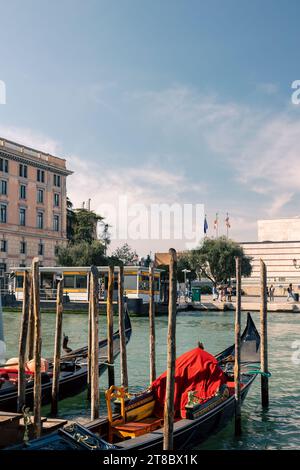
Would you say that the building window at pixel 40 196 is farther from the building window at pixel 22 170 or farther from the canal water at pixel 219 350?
the canal water at pixel 219 350

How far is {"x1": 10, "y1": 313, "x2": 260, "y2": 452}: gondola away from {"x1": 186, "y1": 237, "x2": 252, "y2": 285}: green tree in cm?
4608

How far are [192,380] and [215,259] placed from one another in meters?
48.7

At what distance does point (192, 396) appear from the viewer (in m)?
9.27

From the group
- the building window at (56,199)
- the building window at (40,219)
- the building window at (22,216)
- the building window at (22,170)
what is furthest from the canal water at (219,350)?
the building window at (56,199)

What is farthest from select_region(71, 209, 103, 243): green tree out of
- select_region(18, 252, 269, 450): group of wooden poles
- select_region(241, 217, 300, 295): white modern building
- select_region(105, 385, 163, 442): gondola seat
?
select_region(105, 385, 163, 442): gondola seat

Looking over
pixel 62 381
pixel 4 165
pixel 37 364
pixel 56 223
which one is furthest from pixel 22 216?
pixel 37 364

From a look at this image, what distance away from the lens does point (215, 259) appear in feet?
190

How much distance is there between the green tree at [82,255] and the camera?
169 feet

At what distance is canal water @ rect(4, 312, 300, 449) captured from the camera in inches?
388

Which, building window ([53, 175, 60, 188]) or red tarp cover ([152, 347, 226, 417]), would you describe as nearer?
red tarp cover ([152, 347, 226, 417])

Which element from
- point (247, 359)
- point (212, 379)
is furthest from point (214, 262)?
point (212, 379)

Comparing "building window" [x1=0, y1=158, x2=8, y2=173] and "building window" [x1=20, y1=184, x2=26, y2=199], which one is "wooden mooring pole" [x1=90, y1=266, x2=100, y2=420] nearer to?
"building window" [x1=0, y1=158, x2=8, y2=173]

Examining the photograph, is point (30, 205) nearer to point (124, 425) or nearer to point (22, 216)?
point (22, 216)
